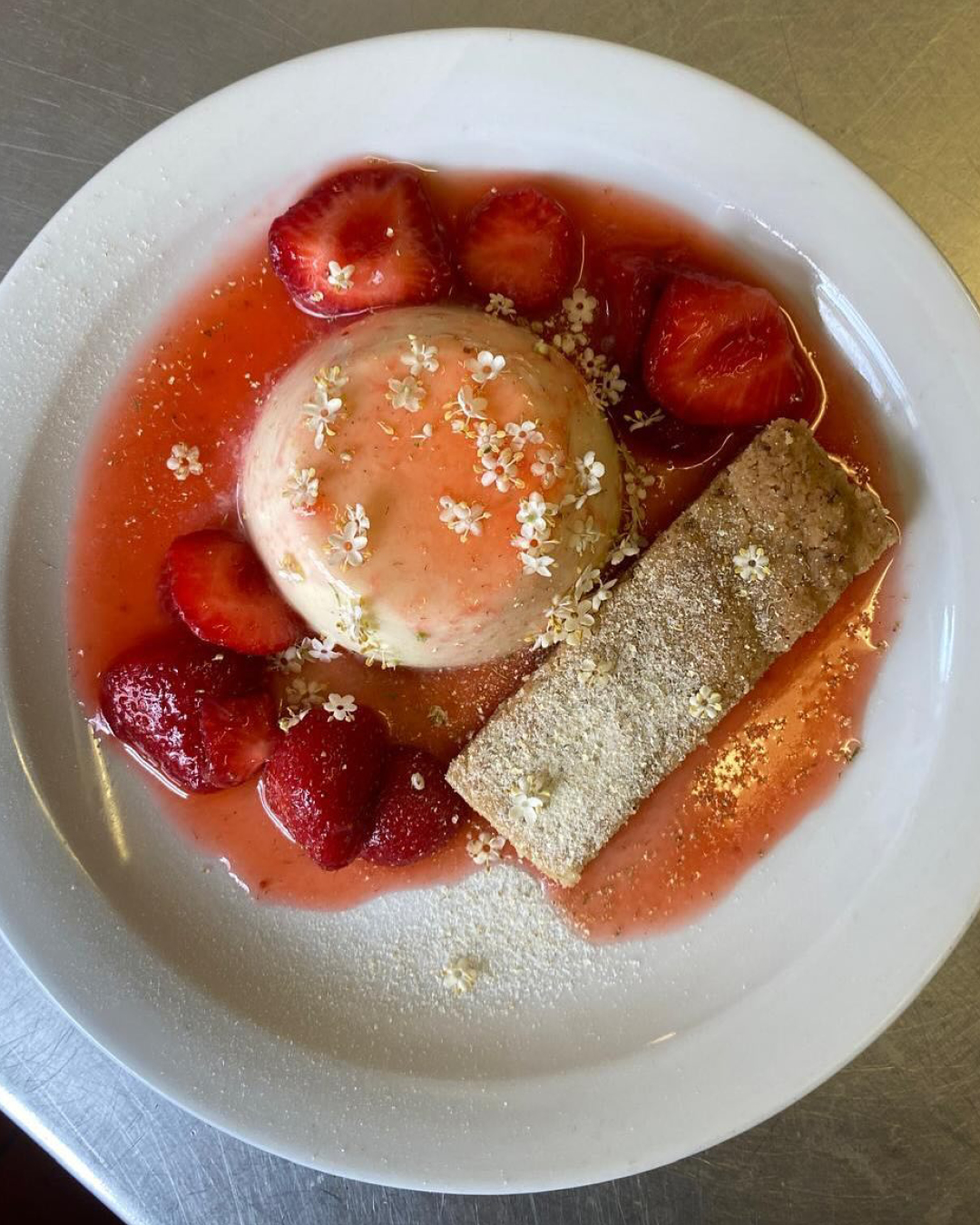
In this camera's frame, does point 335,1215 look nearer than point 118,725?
No

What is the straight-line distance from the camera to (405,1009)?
133 centimetres

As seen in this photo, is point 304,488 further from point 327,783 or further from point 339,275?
point 327,783

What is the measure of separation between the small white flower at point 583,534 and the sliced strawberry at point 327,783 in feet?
1.40

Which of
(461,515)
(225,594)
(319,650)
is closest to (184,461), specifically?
(225,594)

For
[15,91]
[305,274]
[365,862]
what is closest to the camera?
[305,274]

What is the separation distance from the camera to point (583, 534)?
126 centimetres

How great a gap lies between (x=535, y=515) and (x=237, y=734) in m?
0.56

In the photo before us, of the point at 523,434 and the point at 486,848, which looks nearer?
the point at 523,434

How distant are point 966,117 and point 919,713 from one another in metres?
0.99

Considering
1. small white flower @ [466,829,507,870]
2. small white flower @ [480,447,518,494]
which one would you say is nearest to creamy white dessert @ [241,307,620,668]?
small white flower @ [480,447,518,494]

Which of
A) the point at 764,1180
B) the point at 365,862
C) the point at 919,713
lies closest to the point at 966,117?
the point at 919,713

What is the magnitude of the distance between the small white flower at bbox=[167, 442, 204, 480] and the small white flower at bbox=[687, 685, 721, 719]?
0.83 metres

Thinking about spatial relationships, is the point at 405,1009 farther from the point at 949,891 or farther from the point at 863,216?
the point at 863,216

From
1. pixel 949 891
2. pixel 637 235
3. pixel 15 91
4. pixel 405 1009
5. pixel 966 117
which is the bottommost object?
pixel 405 1009
